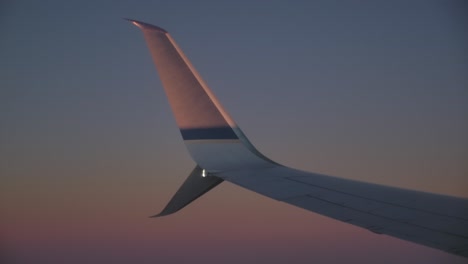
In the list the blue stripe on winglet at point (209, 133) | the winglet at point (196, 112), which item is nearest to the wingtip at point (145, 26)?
the winglet at point (196, 112)

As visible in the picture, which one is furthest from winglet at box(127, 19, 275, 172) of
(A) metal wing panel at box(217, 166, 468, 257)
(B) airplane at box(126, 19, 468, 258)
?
(A) metal wing panel at box(217, 166, 468, 257)

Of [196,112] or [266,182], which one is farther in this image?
[196,112]

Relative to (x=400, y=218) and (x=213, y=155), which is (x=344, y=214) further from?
(x=213, y=155)

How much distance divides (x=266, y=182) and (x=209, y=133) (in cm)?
83

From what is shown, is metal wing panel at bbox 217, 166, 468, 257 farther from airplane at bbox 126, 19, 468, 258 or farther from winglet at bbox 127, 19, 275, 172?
winglet at bbox 127, 19, 275, 172

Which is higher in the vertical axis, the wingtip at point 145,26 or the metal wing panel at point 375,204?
the wingtip at point 145,26

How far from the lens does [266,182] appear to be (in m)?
4.07

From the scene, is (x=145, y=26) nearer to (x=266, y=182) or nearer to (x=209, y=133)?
(x=209, y=133)

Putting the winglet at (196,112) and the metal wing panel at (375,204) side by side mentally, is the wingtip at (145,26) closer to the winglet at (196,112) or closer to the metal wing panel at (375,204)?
the winglet at (196,112)

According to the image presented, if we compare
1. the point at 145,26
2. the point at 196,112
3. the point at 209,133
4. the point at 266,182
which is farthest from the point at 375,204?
the point at 145,26

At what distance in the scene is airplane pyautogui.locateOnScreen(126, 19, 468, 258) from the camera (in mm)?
2773

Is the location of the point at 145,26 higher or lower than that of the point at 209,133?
higher

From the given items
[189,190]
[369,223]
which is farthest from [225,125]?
[369,223]

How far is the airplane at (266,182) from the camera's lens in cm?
277
